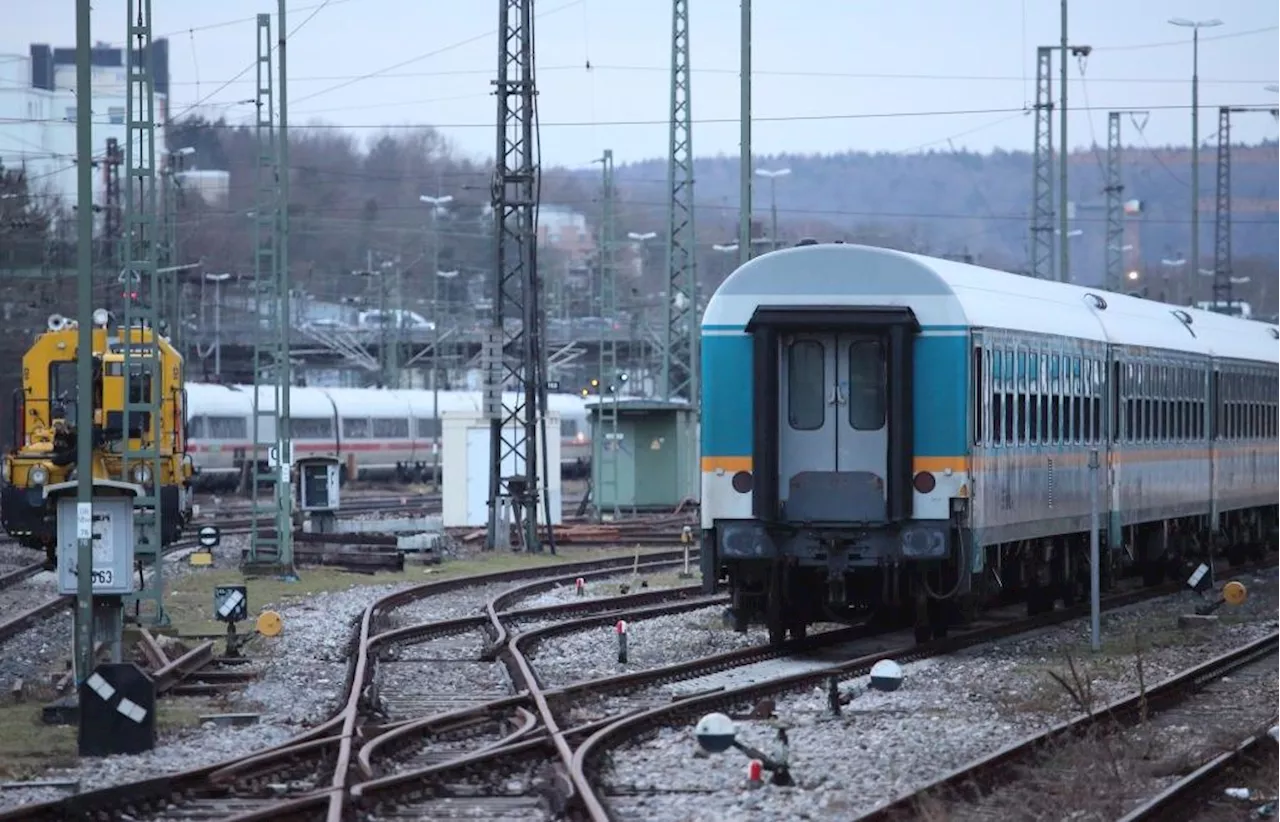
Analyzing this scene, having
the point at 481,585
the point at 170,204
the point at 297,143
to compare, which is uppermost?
the point at 297,143

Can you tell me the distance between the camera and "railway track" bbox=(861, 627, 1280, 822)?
11.4 meters

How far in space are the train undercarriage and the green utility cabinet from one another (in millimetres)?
23668

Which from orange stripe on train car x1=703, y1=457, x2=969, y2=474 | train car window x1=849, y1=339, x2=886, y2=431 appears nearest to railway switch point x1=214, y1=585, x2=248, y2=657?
orange stripe on train car x1=703, y1=457, x2=969, y2=474

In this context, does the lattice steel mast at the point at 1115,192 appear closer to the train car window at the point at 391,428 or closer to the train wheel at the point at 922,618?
the train car window at the point at 391,428

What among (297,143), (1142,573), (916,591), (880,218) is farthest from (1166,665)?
(880,218)

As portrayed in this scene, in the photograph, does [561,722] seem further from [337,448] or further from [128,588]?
[337,448]

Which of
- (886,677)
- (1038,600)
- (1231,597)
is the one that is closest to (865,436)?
(886,677)

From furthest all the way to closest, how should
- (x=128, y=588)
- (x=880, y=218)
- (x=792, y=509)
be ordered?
(x=880, y=218) < (x=792, y=509) < (x=128, y=588)

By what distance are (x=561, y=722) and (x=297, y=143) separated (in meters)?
101

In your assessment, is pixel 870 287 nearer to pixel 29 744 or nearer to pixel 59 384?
pixel 29 744

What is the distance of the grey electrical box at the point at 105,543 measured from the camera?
17.5 meters

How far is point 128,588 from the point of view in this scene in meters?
17.6

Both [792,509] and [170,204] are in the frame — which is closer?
[792,509]

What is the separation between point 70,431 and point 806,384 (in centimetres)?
1367
